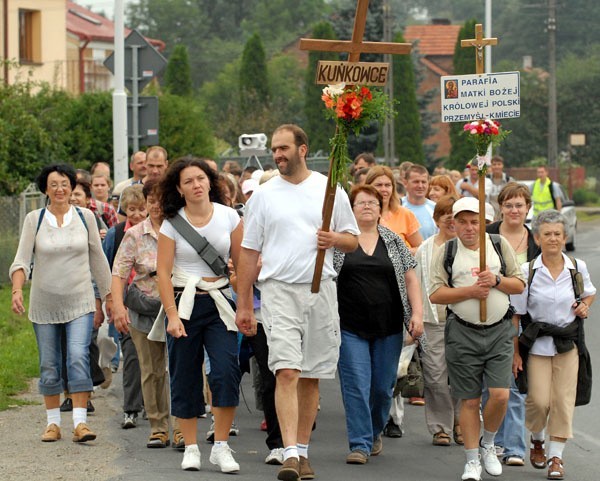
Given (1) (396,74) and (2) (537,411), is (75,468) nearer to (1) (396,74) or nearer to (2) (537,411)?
(2) (537,411)

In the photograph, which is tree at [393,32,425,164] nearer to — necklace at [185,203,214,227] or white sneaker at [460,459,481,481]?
necklace at [185,203,214,227]

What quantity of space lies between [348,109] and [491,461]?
240 centimetres

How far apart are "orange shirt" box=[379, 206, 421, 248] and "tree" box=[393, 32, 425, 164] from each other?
45.1m

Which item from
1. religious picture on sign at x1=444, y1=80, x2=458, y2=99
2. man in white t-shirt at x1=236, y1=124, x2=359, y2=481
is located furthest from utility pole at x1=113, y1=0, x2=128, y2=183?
man in white t-shirt at x1=236, y1=124, x2=359, y2=481

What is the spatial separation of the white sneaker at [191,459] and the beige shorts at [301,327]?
798mm

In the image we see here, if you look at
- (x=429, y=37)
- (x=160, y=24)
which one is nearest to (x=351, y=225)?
(x=429, y=37)

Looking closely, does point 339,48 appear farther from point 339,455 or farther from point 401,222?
point 401,222

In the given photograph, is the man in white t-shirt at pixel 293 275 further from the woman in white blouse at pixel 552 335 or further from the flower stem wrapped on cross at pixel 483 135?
the woman in white blouse at pixel 552 335

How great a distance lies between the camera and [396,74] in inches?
2244

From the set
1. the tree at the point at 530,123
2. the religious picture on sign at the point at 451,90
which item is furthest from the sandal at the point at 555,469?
the tree at the point at 530,123

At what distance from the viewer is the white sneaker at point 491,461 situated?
8.71 metres

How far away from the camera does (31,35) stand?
46781 mm

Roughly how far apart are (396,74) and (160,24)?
187ft

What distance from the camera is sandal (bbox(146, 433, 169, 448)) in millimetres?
9594
